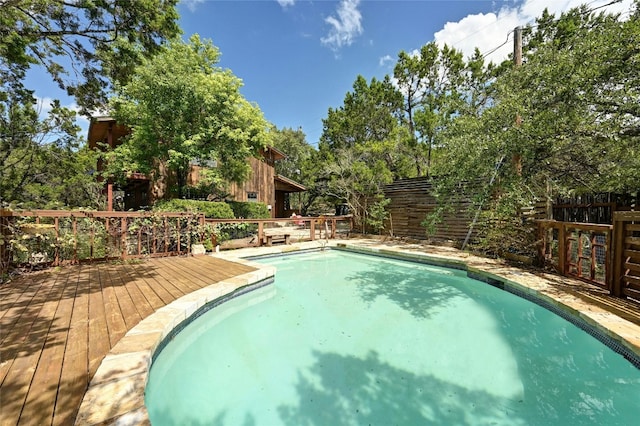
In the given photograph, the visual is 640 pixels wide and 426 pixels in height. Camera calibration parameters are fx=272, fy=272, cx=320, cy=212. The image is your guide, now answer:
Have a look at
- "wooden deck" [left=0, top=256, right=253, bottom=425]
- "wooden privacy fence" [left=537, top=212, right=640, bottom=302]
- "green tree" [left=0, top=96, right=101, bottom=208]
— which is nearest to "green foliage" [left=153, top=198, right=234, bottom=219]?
"green tree" [left=0, top=96, right=101, bottom=208]

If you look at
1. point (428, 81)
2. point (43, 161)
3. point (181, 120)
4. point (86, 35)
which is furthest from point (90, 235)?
point (428, 81)

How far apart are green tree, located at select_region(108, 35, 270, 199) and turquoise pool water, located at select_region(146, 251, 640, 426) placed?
775 cm

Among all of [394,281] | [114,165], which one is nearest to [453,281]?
[394,281]

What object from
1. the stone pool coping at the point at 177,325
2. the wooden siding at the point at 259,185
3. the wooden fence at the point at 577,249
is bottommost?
the stone pool coping at the point at 177,325

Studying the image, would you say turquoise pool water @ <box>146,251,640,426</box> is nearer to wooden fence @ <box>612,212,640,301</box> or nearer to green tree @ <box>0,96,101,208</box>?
wooden fence @ <box>612,212,640,301</box>

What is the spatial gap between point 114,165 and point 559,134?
1363 centimetres

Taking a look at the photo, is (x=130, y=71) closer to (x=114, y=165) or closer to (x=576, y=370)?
(x=114, y=165)

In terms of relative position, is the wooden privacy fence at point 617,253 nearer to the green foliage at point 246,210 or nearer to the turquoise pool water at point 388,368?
the turquoise pool water at point 388,368

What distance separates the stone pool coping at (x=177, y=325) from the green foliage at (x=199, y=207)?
16.3 ft

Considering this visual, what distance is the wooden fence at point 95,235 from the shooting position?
4.76 meters

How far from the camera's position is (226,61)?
46.1ft

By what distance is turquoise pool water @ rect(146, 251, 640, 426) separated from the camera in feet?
7.93

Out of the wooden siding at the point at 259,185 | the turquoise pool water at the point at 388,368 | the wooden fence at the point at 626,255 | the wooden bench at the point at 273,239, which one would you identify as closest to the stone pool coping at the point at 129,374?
the turquoise pool water at the point at 388,368

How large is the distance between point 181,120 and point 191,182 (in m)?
3.58
